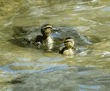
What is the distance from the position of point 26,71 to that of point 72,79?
1.23m

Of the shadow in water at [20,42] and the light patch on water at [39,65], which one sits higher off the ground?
the light patch on water at [39,65]

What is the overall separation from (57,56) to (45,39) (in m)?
1.00

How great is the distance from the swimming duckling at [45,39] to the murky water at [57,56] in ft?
1.02

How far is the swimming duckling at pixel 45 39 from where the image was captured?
23.5 feet

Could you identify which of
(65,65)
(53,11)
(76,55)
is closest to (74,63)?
(65,65)

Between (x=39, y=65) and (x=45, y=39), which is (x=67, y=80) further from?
(x=45, y=39)

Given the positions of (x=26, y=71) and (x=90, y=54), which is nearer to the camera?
(x=26, y=71)

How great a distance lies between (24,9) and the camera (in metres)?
12.1

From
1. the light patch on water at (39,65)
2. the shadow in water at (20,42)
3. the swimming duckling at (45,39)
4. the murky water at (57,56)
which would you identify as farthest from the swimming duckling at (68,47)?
the shadow in water at (20,42)

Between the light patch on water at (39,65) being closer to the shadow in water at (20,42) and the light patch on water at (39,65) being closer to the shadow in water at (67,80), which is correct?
the shadow in water at (67,80)

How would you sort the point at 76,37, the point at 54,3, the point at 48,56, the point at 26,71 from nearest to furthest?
1. the point at 26,71
2. the point at 48,56
3. the point at 76,37
4. the point at 54,3

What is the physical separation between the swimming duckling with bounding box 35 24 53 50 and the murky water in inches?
12.2

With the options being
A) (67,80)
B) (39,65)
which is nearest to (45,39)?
(39,65)

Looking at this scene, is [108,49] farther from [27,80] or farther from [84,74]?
[27,80]
